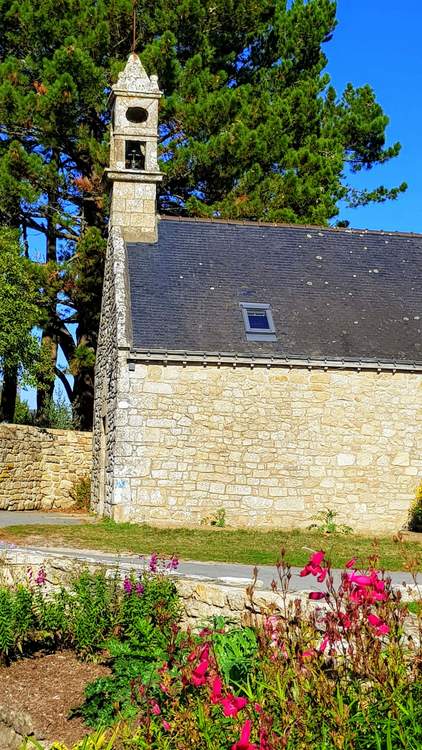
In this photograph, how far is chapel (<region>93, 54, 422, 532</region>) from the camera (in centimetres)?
1577

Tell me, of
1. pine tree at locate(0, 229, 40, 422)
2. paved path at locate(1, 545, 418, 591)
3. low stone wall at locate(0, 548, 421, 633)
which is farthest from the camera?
pine tree at locate(0, 229, 40, 422)

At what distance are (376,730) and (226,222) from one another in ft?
51.6

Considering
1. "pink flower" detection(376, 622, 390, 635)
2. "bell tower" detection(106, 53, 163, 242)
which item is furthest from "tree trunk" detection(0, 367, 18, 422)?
"pink flower" detection(376, 622, 390, 635)

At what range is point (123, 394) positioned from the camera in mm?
15703

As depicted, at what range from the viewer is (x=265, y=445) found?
16.1 meters

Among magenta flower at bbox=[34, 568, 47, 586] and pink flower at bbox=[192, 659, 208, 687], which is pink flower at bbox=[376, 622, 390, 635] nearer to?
pink flower at bbox=[192, 659, 208, 687]

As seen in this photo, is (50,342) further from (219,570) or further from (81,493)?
(219,570)

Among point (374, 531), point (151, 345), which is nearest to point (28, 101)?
point (151, 345)

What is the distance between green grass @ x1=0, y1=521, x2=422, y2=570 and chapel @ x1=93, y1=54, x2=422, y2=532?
76cm

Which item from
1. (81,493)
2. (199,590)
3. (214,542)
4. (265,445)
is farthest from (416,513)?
(199,590)

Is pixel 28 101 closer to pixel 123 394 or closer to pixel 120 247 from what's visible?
pixel 120 247

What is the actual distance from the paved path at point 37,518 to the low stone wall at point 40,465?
1.74ft

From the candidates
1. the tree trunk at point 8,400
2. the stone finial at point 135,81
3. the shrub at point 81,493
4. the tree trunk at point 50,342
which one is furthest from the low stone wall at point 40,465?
the stone finial at point 135,81

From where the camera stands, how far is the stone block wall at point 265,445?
15727 millimetres
